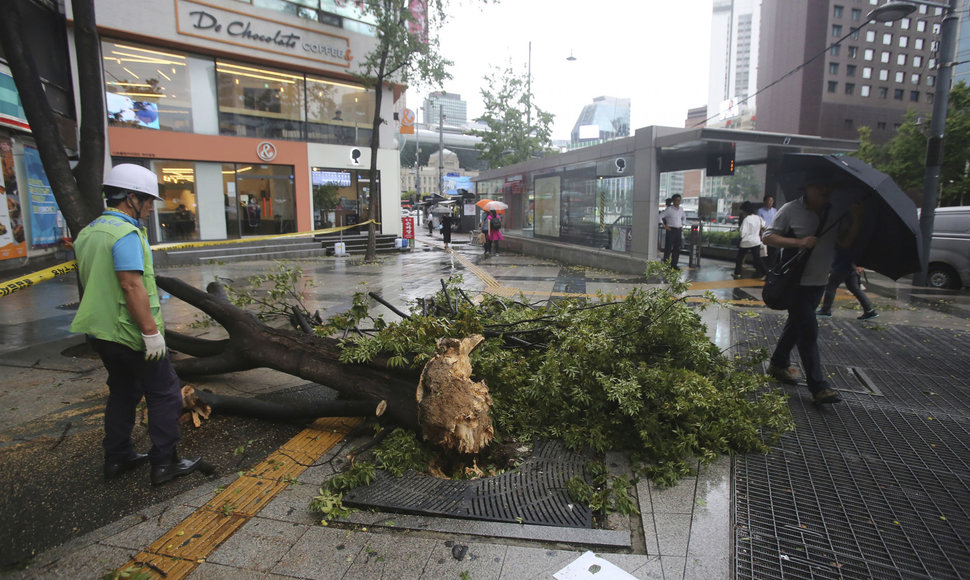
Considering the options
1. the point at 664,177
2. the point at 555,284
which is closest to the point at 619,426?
the point at 555,284

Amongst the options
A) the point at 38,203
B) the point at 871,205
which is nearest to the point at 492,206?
the point at 38,203

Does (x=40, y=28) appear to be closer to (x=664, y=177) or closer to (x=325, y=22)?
(x=325, y=22)

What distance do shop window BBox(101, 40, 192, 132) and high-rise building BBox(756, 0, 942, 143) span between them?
2269 inches

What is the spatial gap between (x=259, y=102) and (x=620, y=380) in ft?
63.6

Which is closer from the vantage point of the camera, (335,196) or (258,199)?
(258,199)

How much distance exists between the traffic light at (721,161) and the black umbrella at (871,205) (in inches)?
368

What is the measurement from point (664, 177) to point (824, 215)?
1346 cm

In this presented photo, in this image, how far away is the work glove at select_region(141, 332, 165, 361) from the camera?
10.1 feet

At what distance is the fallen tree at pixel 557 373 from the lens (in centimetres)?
342

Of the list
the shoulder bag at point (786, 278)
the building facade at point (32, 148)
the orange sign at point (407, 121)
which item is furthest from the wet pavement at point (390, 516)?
the orange sign at point (407, 121)

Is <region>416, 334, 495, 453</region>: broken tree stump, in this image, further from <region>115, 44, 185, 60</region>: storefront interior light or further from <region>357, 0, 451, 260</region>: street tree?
<region>115, 44, 185, 60</region>: storefront interior light

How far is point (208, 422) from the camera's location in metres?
4.11

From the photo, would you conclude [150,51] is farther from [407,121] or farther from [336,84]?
[407,121]

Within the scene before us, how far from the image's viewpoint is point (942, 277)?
10414 millimetres
